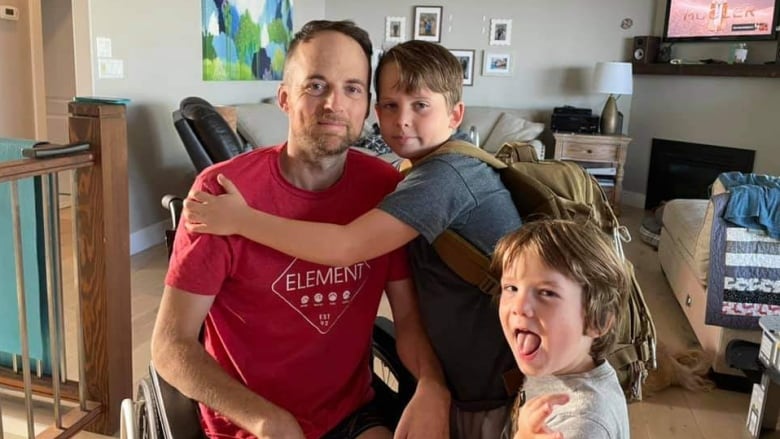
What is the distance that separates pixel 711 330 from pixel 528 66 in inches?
181

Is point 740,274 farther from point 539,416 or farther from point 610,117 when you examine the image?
point 610,117

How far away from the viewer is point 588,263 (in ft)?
3.14

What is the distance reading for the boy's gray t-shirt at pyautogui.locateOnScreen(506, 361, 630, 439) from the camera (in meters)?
0.90

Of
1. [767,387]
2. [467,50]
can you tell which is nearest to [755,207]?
[767,387]

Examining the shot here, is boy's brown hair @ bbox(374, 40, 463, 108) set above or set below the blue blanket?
above

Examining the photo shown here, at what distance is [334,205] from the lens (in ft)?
→ 4.30

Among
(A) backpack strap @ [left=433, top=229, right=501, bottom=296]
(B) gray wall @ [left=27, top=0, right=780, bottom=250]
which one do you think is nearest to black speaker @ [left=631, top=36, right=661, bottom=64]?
(B) gray wall @ [left=27, top=0, right=780, bottom=250]

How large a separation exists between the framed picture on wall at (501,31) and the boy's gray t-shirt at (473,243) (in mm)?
6107

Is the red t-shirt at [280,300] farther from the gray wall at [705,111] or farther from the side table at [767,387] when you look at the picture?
the gray wall at [705,111]

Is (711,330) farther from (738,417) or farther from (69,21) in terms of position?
(69,21)

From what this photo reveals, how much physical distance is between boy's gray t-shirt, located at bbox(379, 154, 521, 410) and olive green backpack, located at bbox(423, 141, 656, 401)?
3cm

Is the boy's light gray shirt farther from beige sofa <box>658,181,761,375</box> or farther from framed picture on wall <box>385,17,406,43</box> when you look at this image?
framed picture on wall <box>385,17,406,43</box>

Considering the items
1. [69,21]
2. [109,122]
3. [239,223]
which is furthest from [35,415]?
[69,21]

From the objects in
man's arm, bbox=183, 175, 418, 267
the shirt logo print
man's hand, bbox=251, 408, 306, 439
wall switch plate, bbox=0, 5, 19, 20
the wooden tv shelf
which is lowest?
man's hand, bbox=251, 408, 306, 439
